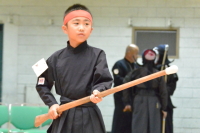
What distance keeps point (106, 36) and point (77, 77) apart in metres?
4.31

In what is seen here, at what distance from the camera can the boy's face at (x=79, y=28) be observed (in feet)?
8.79

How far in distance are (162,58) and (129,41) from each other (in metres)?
1.28

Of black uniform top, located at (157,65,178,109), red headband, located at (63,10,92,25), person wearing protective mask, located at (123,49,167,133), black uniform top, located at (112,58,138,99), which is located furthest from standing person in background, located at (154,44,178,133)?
red headband, located at (63,10,92,25)

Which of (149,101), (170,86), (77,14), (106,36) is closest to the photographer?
(77,14)

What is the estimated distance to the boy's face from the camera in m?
2.68

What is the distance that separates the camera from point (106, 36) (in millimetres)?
6895

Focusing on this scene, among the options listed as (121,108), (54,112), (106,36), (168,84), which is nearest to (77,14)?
(54,112)

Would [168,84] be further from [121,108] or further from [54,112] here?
[54,112]

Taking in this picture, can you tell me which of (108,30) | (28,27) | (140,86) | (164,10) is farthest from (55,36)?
(140,86)

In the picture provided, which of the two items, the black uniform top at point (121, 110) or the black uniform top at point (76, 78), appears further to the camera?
the black uniform top at point (121, 110)

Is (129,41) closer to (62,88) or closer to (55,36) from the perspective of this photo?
(55,36)

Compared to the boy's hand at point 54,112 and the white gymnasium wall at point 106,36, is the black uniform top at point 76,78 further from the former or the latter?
the white gymnasium wall at point 106,36

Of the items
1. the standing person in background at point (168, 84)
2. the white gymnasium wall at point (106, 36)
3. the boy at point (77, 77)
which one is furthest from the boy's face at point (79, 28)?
the white gymnasium wall at point (106, 36)

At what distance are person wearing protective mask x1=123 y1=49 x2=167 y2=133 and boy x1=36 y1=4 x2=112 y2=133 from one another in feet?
8.19
